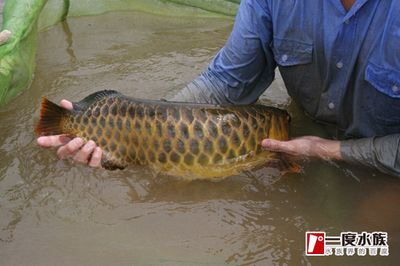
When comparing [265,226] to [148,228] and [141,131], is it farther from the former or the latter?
[141,131]

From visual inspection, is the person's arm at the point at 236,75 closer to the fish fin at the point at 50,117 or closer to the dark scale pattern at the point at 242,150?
the fish fin at the point at 50,117

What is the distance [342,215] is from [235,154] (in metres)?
0.52

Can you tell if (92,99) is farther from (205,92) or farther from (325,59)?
(325,59)

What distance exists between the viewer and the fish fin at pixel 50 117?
2.29m

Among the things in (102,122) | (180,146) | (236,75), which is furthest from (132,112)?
(236,75)

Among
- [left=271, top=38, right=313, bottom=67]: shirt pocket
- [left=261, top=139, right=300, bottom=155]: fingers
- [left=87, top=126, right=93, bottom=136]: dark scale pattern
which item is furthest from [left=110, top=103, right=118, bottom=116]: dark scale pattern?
[left=271, top=38, right=313, bottom=67]: shirt pocket

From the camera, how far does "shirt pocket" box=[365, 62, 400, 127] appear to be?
218 centimetres

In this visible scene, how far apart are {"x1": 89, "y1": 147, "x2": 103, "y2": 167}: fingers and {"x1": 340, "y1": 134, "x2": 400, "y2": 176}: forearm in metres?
1.04

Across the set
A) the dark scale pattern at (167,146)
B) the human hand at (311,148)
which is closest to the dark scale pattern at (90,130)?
the dark scale pattern at (167,146)

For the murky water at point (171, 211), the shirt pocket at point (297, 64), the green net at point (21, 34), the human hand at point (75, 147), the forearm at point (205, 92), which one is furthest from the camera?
the green net at point (21, 34)

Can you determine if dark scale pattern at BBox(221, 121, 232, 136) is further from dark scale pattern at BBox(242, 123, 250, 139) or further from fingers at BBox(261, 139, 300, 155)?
fingers at BBox(261, 139, 300, 155)

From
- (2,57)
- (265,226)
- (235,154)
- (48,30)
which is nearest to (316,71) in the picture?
(235,154)

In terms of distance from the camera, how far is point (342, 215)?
7.41 ft

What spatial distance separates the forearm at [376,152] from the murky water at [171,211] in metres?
0.14
